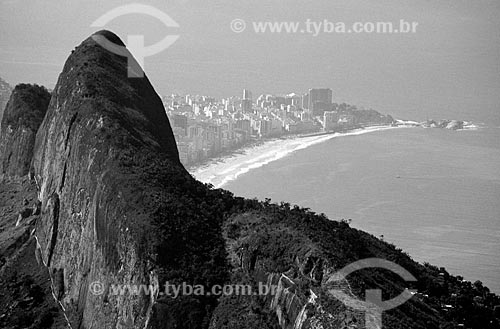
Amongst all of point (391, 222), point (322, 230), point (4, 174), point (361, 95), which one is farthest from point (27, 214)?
point (361, 95)

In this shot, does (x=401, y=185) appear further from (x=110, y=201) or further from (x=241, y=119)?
(x=110, y=201)

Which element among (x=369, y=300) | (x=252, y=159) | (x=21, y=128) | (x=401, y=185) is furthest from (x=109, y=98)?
(x=252, y=159)

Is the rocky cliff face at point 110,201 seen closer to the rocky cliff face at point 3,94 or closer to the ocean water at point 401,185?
the ocean water at point 401,185

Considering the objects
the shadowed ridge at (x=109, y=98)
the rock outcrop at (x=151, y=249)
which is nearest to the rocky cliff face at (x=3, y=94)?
the shadowed ridge at (x=109, y=98)

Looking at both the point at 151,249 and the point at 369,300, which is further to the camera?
the point at 151,249

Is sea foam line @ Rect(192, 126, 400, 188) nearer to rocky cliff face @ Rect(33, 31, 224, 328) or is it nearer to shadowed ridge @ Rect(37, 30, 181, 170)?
shadowed ridge @ Rect(37, 30, 181, 170)

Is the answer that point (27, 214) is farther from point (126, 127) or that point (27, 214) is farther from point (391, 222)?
point (391, 222)
